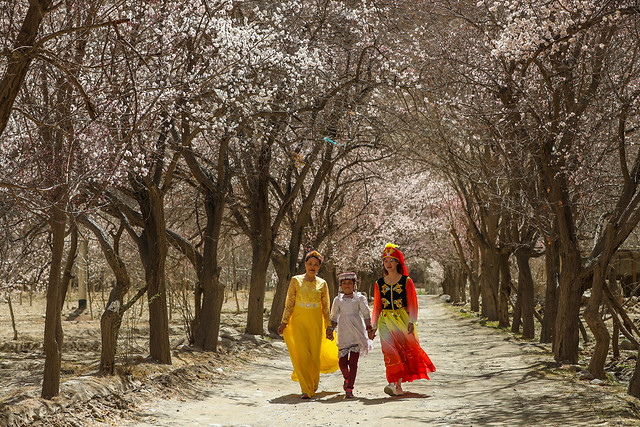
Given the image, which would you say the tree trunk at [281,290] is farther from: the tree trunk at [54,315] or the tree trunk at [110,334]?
the tree trunk at [54,315]

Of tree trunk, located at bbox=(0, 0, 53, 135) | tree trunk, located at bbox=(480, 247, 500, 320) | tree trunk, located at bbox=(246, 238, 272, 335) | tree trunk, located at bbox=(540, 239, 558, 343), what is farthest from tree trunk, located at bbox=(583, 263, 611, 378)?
tree trunk, located at bbox=(480, 247, 500, 320)

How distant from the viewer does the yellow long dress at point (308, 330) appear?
9.09 metres

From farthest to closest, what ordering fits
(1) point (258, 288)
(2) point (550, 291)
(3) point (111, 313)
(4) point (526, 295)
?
(4) point (526, 295), (1) point (258, 288), (2) point (550, 291), (3) point (111, 313)

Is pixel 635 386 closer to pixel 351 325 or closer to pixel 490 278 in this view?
pixel 351 325

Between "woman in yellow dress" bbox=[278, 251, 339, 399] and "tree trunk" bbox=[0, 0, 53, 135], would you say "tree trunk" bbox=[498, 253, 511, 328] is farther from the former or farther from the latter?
"tree trunk" bbox=[0, 0, 53, 135]

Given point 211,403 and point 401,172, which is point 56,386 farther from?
point 401,172

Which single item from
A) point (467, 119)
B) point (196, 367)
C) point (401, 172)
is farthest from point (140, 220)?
point (401, 172)

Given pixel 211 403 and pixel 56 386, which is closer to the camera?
pixel 56 386

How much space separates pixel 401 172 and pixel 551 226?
17.5 m

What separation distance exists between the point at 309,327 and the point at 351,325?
57 centimetres

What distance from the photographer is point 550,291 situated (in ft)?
47.1

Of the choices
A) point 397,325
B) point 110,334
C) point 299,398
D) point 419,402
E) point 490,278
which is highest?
point 490,278

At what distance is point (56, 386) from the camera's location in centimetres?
725

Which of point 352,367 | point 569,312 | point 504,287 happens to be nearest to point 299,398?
point 352,367
